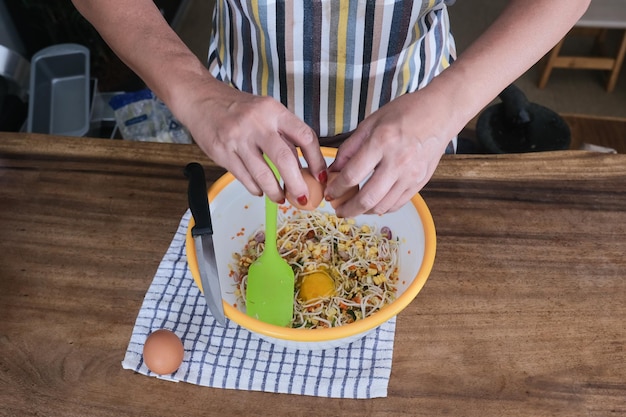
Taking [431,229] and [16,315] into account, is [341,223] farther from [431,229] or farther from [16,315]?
[16,315]

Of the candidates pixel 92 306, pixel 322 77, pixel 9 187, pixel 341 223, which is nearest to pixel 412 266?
pixel 341 223

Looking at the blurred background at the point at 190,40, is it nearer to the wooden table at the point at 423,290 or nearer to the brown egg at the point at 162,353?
the wooden table at the point at 423,290

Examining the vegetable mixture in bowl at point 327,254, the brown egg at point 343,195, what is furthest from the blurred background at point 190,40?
the brown egg at point 343,195

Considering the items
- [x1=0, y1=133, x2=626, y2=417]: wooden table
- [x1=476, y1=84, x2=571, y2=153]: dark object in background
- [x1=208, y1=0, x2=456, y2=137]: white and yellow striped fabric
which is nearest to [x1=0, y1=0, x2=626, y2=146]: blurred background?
[x1=476, y1=84, x2=571, y2=153]: dark object in background

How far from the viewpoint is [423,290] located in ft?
3.05

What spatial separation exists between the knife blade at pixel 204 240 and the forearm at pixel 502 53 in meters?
0.35

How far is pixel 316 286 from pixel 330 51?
0.43m

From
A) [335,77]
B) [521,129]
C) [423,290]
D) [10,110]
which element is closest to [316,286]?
[423,290]

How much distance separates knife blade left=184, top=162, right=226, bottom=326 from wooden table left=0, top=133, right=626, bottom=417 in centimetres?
16

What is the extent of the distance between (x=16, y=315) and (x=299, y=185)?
1.79 ft

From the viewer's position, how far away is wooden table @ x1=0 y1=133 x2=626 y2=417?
0.82 metres

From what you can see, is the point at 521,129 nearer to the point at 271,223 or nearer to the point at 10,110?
the point at 271,223

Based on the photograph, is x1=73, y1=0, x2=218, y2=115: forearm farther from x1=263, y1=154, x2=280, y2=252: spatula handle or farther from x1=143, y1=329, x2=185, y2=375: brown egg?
x1=143, y1=329, x2=185, y2=375: brown egg

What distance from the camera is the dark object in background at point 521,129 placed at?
5.89ft
